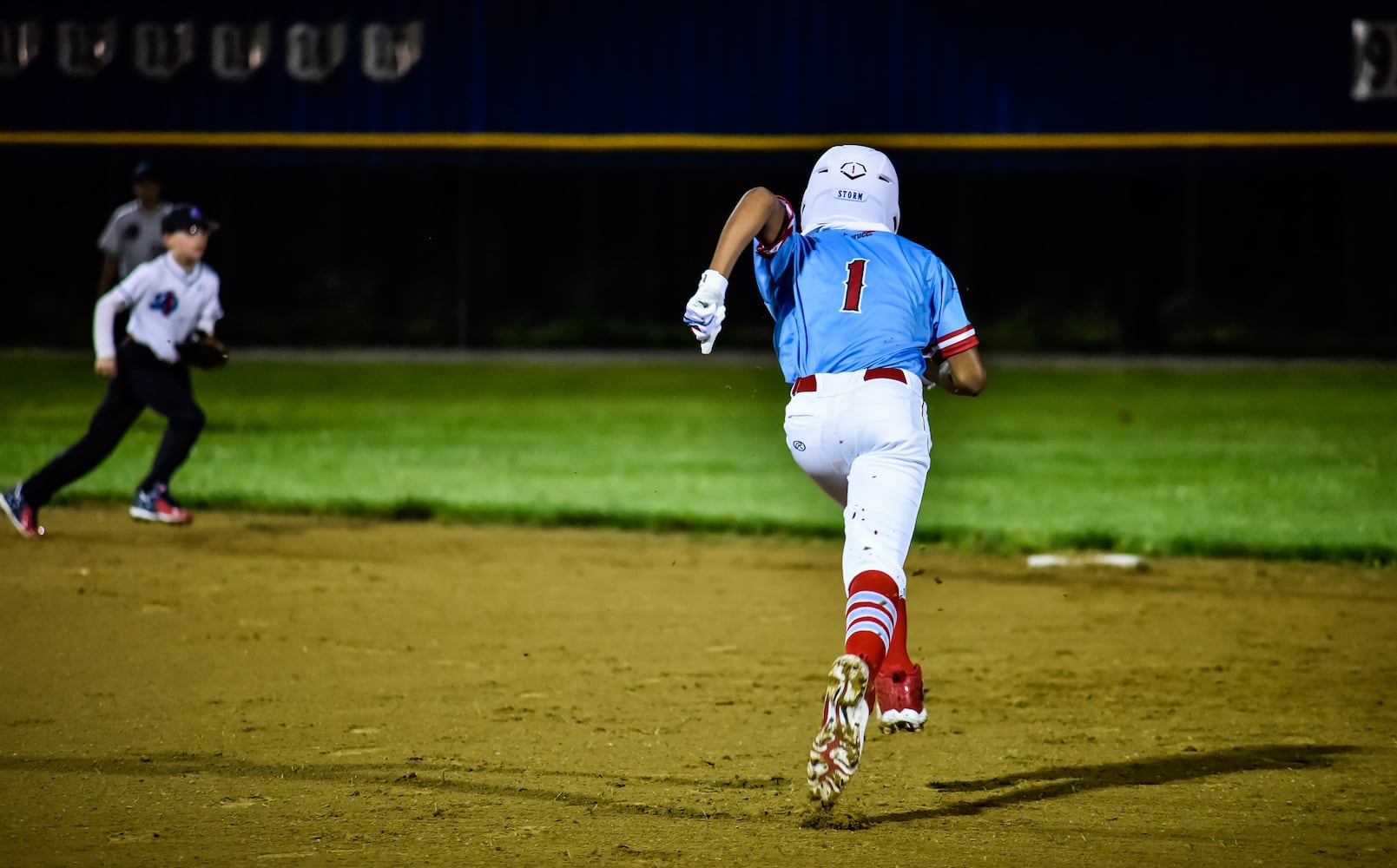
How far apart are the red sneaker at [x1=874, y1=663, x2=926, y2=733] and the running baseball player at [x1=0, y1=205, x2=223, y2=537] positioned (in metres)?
5.38

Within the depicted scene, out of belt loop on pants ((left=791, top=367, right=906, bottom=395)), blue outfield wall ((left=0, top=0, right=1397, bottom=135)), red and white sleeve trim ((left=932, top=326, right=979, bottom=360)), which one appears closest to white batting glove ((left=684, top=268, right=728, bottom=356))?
belt loop on pants ((left=791, top=367, right=906, bottom=395))

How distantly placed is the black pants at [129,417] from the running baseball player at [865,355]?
211 inches

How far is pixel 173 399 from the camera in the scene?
9172 millimetres

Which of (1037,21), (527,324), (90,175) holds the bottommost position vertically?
(527,324)

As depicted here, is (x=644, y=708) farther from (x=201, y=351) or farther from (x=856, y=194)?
(x=201, y=351)

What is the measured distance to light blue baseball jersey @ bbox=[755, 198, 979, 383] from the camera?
4.53 m

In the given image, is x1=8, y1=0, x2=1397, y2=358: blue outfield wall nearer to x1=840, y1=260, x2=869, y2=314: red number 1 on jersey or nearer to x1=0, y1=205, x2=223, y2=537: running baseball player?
x1=0, y1=205, x2=223, y2=537: running baseball player

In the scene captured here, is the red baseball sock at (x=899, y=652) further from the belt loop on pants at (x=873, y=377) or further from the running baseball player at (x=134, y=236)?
the running baseball player at (x=134, y=236)

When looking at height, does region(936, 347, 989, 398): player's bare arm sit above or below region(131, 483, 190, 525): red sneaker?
above

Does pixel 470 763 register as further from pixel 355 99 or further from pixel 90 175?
pixel 90 175

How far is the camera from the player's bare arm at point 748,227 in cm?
430

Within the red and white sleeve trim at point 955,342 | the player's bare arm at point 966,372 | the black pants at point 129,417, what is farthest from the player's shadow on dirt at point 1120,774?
the black pants at point 129,417

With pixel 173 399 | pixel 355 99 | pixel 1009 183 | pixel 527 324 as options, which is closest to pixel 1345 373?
pixel 1009 183

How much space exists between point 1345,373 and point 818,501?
10887 mm
